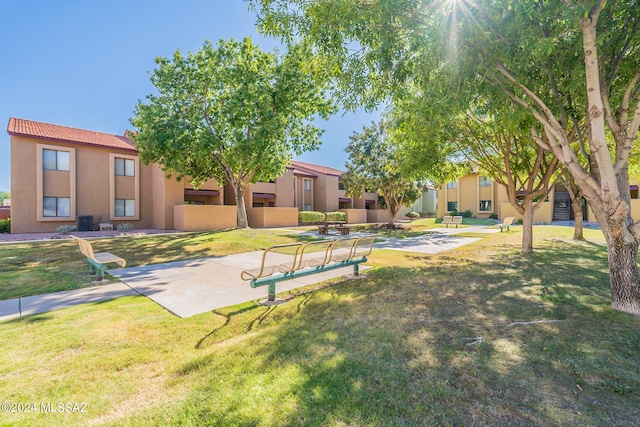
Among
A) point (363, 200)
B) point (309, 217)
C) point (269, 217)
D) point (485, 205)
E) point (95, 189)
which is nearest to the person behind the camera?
point (95, 189)

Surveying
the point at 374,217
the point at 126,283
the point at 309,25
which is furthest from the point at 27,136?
the point at 374,217

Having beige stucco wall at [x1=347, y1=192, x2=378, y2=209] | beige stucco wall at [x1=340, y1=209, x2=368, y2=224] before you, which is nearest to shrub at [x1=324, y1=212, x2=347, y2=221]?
beige stucco wall at [x1=340, y1=209, x2=368, y2=224]

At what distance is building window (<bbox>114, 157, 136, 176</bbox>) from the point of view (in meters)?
23.3

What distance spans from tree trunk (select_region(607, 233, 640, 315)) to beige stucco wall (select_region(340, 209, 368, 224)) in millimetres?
31256

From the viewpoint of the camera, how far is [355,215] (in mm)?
37406

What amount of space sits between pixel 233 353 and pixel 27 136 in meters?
25.2

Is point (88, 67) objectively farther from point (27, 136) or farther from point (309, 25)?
point (309, 25)

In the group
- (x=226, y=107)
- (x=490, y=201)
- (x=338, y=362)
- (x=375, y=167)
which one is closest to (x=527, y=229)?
(x=338, y=362)

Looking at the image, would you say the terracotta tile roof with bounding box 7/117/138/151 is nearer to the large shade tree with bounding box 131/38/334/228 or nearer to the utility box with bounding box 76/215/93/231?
the utility box with bounding box 76/215/93/231

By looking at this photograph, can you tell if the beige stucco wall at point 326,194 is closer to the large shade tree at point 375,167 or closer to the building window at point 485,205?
the large shade tree at point 375,167

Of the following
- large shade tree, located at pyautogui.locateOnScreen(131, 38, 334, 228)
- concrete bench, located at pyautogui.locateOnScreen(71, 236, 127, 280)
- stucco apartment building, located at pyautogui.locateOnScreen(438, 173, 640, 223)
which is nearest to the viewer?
concrete bench, located at pyautogui.locateOnScreen(71, 236, 127, 280)

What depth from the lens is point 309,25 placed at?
6.64m

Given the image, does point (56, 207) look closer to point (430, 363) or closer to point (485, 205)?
point (430, 363)

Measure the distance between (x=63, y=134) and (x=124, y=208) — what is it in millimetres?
6646
